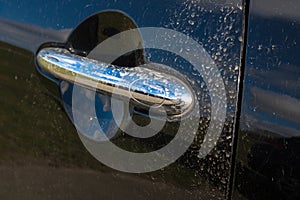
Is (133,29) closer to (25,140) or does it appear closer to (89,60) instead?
(89,60)

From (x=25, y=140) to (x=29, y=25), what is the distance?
1.07 feet

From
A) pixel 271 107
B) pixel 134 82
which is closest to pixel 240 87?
pixel 271 107

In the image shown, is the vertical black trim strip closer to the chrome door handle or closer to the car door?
the car door

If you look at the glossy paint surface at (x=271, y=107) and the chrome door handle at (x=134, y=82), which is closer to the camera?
the glossy paint surface at (x=271, y=107)

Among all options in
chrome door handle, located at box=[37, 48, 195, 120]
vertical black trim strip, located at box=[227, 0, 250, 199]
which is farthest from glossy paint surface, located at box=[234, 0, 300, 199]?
chrome door handle, located at box=[37, 48, 195, 120]

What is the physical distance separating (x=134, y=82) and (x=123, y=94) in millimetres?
39

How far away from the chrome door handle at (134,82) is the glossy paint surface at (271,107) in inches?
5.9

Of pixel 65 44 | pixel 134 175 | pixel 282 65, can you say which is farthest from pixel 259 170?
pixel 65 44

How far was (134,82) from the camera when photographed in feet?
4.27

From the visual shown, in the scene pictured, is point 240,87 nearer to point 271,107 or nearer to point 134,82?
point 271,107

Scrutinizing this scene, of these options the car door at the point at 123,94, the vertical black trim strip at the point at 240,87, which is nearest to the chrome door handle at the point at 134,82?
the car door at the point at 123,94

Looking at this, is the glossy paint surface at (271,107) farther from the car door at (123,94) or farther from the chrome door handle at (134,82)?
the chrome door handle at (134,82)

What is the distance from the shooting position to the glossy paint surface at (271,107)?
3.69ft

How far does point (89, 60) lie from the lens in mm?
1396
